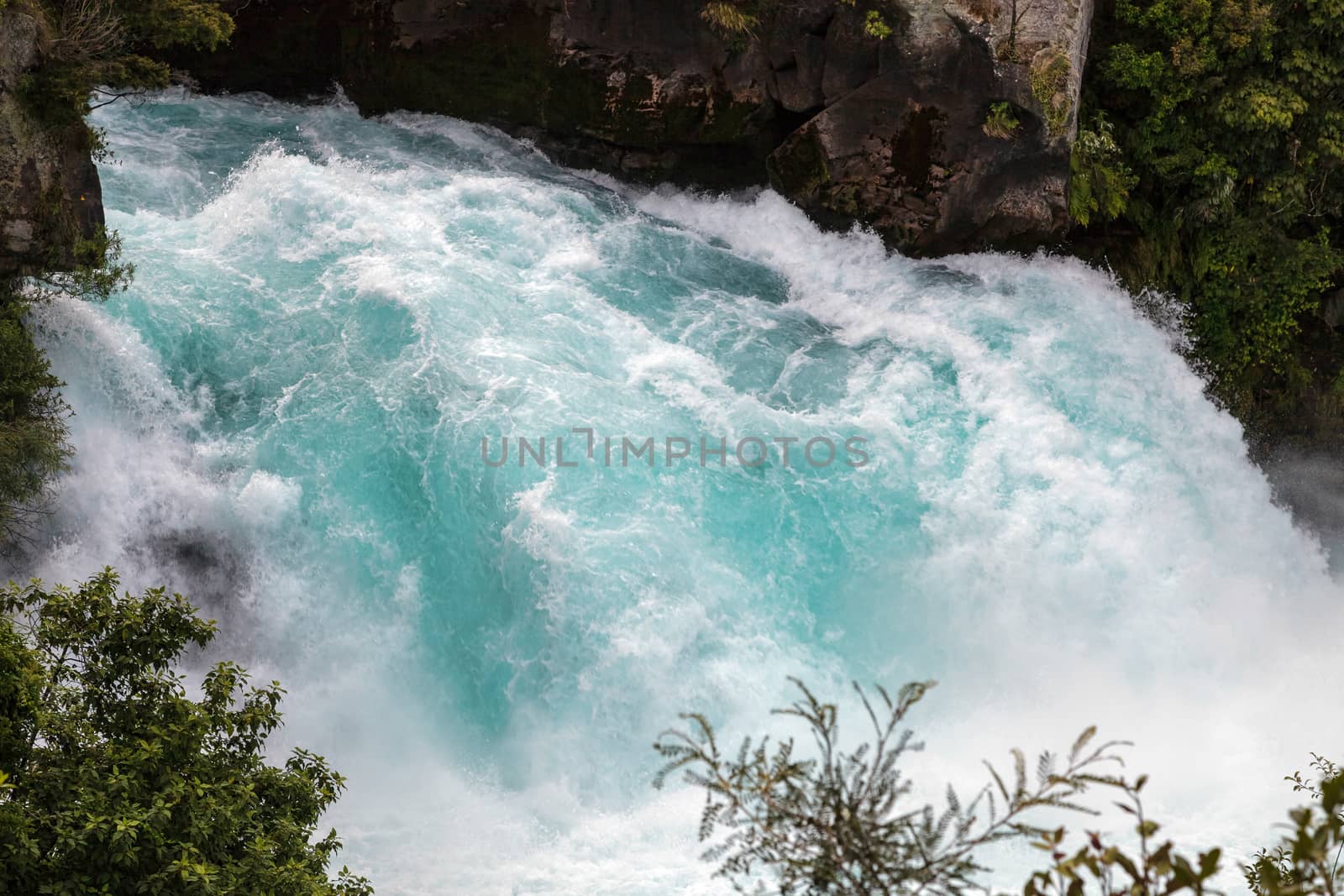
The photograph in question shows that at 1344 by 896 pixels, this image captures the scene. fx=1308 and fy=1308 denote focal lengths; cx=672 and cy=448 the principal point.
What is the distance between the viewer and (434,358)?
1462 cm

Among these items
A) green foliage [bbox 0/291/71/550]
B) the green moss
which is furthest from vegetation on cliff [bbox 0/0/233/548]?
the green moss

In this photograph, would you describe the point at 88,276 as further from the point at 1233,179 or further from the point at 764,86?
the point at 1233,179

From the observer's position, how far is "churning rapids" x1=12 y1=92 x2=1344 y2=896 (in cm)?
1295

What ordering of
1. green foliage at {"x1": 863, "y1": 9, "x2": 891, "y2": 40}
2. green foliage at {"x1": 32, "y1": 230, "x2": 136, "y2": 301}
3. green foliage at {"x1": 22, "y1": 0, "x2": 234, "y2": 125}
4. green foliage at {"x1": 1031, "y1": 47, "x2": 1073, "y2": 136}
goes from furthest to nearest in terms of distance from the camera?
green foliage at {"x1": 863, "y1": 9, "x2": 891, "y2": 40} → green foliage at {"x1": 1031, "y1": 47, "x2": 1073, "y2": 136} → green foliage at {"x1": 32, "y1": 230, "x2": 136, "y2": 301} → green foliage at {"x1": 22, "y1": 0, "x2": 234, "y2": 125}

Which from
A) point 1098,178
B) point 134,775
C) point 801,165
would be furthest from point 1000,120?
point 134,775

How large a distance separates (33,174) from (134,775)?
8.39 metres

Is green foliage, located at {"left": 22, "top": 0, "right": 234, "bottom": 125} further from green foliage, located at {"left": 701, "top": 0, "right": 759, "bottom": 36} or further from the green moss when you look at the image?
the green moss

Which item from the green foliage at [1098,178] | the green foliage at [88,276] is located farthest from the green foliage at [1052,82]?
the green foliage at [88,276]

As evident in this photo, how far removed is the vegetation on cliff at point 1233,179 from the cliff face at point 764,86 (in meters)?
1.04

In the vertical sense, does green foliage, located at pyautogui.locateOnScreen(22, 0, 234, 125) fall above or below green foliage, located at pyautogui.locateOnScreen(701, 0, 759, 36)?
below

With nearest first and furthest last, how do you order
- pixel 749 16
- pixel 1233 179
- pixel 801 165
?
pixel 749 16
pixel 1233 179
pixel 801 165

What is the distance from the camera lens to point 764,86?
18.0 meters

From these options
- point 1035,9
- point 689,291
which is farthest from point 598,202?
point 1035,9

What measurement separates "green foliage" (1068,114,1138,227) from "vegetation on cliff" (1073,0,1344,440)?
1.0 inches
